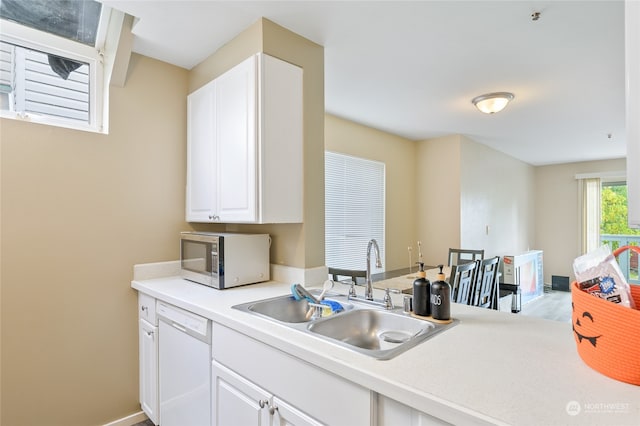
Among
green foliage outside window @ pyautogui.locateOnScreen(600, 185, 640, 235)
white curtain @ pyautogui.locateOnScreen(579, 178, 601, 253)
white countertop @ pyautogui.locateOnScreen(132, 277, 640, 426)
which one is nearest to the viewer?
white countertop @ pyautogui.locateOnScreen(132, 277, 640, 426)

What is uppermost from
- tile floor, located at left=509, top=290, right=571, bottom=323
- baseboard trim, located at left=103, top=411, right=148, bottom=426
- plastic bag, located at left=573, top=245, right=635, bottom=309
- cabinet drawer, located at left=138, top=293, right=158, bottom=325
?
plastic bag, located at left=573, top=245, right=635, bottom=309

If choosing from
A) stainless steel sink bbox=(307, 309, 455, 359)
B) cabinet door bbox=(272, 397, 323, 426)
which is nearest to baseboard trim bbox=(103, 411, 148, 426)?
cabinet door bbox=(272, 397, 323, 426)

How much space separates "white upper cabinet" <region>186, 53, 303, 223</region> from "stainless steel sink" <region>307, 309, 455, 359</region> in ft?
2.28

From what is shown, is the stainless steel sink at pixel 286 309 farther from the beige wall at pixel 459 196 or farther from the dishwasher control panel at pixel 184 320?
the beige wall at pixel 459 196

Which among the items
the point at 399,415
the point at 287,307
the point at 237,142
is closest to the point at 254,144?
the point at 237,142

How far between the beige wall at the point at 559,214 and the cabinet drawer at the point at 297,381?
715cm

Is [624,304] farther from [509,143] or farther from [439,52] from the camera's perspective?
[509,143]

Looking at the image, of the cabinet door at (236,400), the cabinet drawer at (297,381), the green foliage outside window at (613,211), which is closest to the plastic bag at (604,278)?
the cabinet drawer at (297,381)

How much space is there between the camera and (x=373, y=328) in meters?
1.50

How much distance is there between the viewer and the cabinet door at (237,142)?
184 cm

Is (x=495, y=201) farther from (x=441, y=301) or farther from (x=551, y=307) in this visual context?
(x=441, y=301)

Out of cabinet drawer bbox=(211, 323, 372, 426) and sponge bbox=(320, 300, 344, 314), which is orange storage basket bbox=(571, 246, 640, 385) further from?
sponge bbox=(320, 300, 344, 314)

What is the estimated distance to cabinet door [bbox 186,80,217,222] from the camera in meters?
2.15

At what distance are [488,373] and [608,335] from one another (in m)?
0.30
